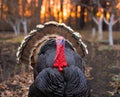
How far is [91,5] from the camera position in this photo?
1440 centimetres

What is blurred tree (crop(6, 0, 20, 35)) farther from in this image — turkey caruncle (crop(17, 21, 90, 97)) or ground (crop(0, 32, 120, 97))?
turkey caruncle (crop(17, 21, 90, 97))

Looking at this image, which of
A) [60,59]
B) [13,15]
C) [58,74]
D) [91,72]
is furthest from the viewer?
[13,15]

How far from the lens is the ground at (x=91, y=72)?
7234 millimetres

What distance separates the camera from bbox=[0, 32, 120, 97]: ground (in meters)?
7.23

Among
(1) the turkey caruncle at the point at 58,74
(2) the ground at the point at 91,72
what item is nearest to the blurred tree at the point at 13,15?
(2) the ground at the point at 91,72

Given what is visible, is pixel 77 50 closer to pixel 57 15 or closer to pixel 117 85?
pixel 117 85

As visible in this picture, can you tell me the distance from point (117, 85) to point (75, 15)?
1087cm

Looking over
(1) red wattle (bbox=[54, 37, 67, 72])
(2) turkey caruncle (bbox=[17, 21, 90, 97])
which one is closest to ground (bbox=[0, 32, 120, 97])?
(2) turkey caruncle (bbox=[17, 21, 90, 97])

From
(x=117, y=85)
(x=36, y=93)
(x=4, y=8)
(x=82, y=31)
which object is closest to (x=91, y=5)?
(x=82, y=31)

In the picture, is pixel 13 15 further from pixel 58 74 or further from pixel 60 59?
pixel 58 74

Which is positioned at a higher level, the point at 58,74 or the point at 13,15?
the point at 13,15

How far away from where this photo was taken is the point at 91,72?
8.94m

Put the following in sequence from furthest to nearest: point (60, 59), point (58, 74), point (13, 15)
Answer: point (13, 15), point (60, 59), point (58, 74)

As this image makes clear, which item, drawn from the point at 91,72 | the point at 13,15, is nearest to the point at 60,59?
the point at 91,72
